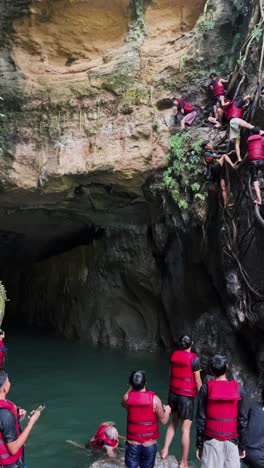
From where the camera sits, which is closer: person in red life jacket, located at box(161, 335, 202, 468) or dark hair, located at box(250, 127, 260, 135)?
person in red life jacket, located at box(161, 335, 202, 468)

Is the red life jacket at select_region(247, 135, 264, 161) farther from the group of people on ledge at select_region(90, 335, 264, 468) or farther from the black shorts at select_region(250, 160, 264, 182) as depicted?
the group of people on ledge at select_region(90, 335, 264, 468)

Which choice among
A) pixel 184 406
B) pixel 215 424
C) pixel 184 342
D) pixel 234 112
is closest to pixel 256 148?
pixel 234 112

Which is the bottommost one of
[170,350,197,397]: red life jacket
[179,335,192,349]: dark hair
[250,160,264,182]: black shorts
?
[170,350,197,397]: red life jacket

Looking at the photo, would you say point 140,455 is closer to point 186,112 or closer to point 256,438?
point 256,438

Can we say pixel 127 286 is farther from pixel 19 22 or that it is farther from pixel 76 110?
pixel 19 22

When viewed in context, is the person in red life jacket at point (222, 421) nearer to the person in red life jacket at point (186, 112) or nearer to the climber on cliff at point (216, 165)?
the climber on cliff at point (216, 165)

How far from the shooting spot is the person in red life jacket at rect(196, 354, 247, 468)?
3.53 metres

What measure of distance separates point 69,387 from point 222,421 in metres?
5.39

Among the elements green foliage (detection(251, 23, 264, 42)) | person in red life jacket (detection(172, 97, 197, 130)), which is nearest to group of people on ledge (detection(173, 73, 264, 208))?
person in red life jacket (detection(172, 97, 197, 130))

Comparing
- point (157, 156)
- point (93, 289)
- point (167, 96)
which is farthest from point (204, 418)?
point (93, 289)

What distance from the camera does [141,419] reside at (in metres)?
3.81

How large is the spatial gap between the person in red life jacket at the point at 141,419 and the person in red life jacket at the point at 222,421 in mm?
392

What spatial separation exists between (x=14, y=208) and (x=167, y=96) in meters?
4.89

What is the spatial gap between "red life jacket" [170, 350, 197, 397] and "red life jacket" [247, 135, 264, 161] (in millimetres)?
3598
